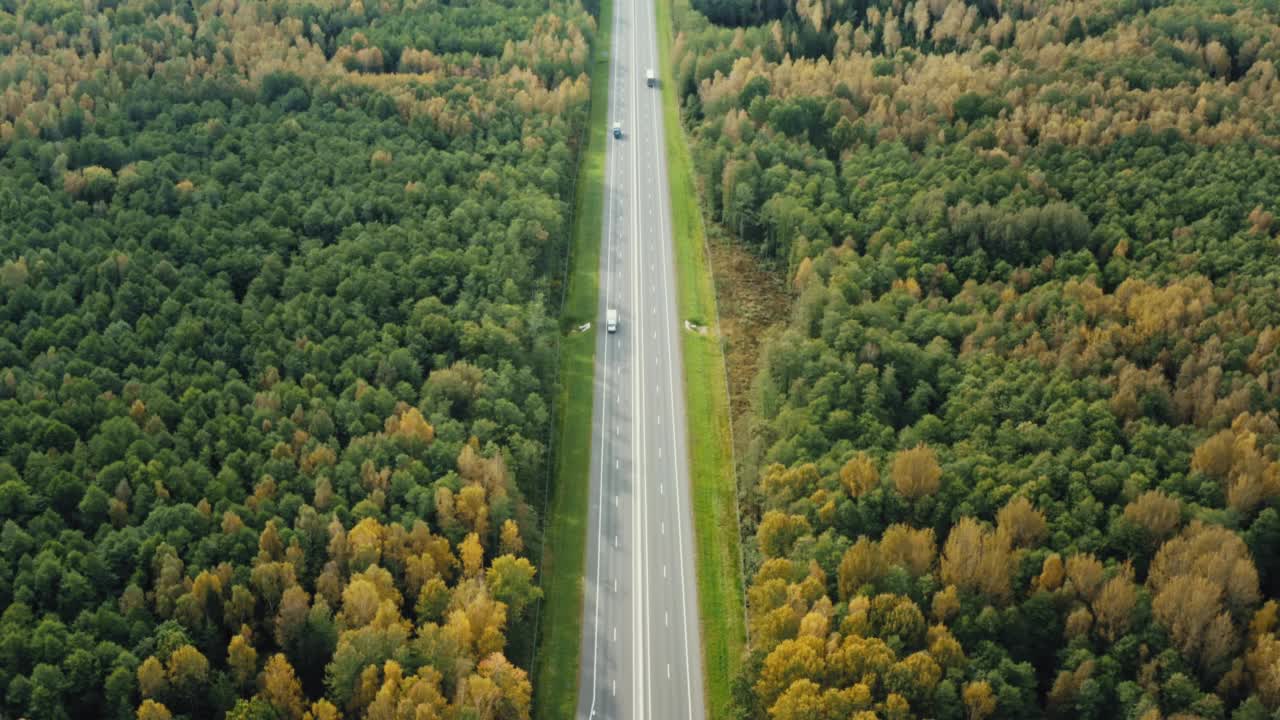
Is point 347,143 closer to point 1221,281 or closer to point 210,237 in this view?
point 210,237

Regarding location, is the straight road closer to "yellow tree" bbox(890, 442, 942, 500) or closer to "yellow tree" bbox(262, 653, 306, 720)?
"yellow tree" bbox(890, 442, 942, 500)

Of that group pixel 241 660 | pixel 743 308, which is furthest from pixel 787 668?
pixel 743 308

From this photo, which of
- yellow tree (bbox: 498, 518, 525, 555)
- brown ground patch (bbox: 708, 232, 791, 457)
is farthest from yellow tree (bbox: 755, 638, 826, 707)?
brown ground patch (bbox: 708, 232, 791, 457)

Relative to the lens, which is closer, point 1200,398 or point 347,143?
point 1200,398

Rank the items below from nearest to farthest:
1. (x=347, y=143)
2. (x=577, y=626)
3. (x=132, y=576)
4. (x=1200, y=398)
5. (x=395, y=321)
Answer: (x=132, y=576) → (x=577, y=626) → (x=1200, y=398) → (x=395, y=321) → (x=347, y=143)

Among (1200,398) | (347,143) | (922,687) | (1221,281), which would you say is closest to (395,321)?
(347,143)

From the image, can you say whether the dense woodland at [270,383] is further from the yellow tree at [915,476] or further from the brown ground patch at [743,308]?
the yellow tree at [915,476]

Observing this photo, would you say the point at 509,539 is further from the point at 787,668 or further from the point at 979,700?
the point at 979,700

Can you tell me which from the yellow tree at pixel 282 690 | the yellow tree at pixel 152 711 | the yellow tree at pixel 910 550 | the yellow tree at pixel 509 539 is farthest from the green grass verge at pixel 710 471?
the yellow tree at pixel 152 711
